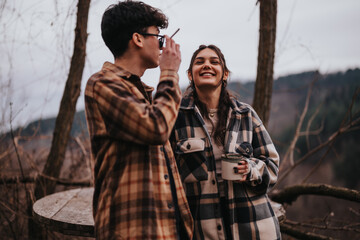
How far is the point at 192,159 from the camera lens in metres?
1.68

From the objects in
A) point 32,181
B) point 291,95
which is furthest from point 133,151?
point 291,95

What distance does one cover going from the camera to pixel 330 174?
9242 mm

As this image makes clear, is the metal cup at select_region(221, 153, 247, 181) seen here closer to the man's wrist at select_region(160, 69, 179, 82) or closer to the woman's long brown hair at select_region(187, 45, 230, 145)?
the woman's long brown hair at select_region(187, 45, 230, 145)

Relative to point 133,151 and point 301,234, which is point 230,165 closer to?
point 133,151

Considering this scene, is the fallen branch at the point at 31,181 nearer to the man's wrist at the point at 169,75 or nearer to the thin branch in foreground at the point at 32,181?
the thin branch in foreground at the point at 32,181

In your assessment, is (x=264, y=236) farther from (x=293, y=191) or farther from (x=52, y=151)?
(x=52, y=151)

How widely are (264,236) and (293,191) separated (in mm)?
1899

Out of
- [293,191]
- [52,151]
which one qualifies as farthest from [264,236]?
[52,151]

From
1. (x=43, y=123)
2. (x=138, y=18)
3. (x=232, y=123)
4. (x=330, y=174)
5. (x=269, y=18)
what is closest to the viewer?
(x=138, y=18)

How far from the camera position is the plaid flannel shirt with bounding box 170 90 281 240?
1617 millimetres

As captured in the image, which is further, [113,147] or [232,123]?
[232,123]

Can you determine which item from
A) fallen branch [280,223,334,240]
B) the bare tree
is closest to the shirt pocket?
fallen branch [280,223,334,240]

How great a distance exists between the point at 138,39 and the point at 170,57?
0.21m

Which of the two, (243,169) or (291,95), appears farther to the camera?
(291,95)
